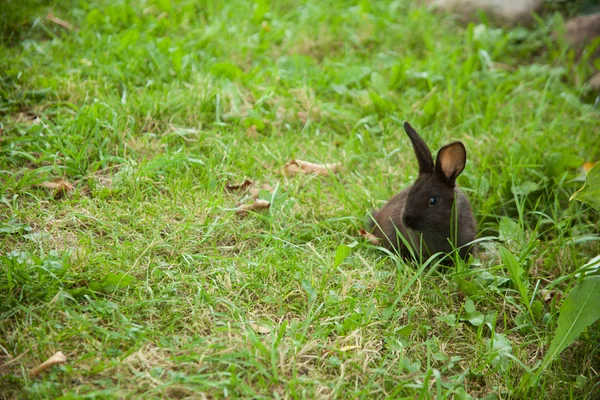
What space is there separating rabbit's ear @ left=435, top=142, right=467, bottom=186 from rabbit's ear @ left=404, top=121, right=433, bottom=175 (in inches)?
2.8

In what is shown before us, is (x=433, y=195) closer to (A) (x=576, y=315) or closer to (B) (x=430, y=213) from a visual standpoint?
(B) (x=430, y=213)

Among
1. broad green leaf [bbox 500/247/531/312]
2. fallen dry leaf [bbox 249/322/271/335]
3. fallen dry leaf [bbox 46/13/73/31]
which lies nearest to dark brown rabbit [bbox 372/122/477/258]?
broad green leaf [bbox 500/247/531/312]

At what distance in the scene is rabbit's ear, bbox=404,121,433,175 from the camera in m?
3.41

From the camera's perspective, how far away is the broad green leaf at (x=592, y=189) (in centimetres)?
291

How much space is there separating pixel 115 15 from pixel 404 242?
3.39 meters

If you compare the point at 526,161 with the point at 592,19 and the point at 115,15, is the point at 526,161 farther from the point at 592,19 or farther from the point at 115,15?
the point at 115,15

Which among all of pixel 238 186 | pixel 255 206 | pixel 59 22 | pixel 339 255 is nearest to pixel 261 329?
pixel 339 255

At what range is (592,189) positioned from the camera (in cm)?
293

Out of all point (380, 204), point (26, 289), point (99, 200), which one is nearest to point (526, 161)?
point (380, 204)

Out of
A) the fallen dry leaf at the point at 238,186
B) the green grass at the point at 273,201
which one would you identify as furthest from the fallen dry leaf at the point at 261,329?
the fallen dry leaf at the point at 238,186

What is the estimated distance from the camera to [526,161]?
4.04 metres

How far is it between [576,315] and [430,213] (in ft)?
3.14

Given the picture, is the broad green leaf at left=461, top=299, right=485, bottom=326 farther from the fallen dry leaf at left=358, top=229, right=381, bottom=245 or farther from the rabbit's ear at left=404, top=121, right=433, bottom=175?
the rabbit's ear at left=404, top=121, right=433, bottom=175

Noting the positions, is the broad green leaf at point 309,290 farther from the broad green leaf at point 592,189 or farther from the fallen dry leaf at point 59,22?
the fallen dry leaf at point 59,22
